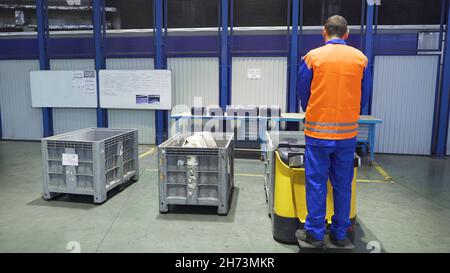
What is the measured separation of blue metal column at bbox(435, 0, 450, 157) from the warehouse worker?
18.2 feet

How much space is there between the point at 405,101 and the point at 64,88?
8.21 m

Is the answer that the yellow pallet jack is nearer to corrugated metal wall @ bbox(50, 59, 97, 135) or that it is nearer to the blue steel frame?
the blue steel frame

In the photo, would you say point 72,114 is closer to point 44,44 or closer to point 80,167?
point 44,44

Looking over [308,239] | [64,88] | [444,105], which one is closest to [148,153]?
[64,88]

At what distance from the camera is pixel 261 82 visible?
26.3 ft

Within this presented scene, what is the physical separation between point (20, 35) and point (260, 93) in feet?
20.9

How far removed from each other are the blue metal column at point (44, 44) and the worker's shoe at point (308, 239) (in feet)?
26.1

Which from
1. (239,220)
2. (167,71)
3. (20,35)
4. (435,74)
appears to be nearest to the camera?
(239,220)

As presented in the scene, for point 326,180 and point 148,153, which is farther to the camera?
point 148,153

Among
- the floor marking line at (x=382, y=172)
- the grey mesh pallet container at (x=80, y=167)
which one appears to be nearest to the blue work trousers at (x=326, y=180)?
the grey mesh pallet container at (x=80, y=167)

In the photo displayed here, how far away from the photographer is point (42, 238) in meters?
3.39

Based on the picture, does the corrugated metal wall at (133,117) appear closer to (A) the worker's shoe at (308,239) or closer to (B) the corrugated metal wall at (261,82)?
(B) the corrugated metal wall at (261,82)
